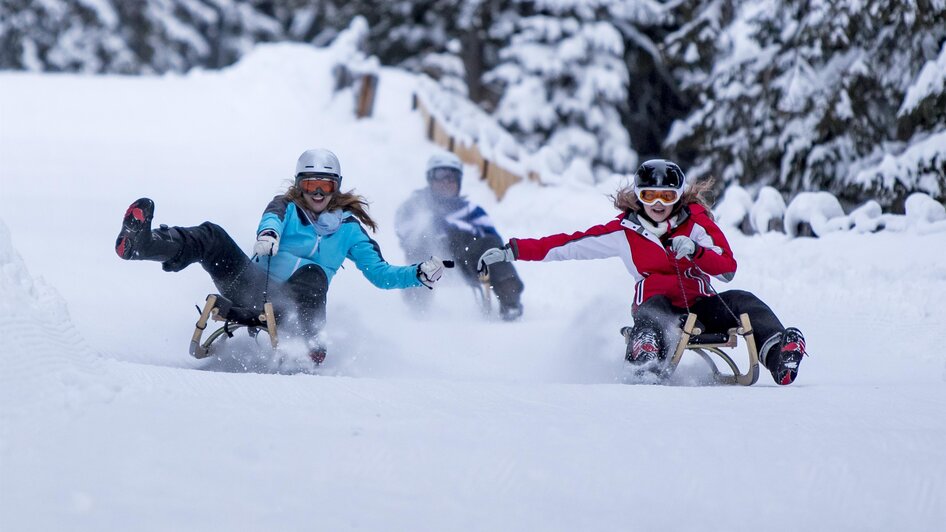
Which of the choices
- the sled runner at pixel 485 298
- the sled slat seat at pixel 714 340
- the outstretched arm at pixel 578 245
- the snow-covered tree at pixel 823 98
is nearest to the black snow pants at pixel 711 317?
the sled slat seat at pixel 714 340

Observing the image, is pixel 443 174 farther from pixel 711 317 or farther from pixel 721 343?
pixel 721 343

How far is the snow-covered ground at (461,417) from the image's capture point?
120 inches

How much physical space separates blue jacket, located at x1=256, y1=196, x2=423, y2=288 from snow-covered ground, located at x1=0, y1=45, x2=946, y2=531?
486mm

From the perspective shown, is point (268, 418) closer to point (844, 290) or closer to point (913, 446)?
point (913, 446)

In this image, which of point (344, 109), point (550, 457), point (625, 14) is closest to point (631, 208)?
point (550, 457)

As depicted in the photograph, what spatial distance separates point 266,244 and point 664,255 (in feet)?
7.02

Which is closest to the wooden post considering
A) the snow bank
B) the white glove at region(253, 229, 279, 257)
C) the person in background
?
the person in background

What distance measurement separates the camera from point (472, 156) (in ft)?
48.2

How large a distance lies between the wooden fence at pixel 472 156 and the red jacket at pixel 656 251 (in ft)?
21.8

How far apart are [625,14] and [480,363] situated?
15727 millimetres

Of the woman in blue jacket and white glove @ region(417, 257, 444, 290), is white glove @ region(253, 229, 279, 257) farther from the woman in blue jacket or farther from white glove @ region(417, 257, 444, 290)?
white glove @ region(417, 257, 444, 290)

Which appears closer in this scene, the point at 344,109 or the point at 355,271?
the point at 355,271

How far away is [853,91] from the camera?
473 inches

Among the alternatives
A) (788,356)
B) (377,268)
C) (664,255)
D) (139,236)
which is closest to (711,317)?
(664,255)
